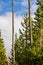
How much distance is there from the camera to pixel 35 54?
38656 mm

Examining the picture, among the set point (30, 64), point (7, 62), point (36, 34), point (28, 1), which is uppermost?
point (28, 1)

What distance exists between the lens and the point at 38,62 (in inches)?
1516

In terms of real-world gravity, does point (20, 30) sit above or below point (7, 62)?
above

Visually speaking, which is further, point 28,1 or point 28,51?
point 28,1

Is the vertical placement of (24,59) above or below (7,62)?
above

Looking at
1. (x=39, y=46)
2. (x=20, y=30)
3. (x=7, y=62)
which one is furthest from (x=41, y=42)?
(x=7, y=62)

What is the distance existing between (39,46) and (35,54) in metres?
3.28

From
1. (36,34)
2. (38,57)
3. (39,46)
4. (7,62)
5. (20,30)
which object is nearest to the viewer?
(38,57)

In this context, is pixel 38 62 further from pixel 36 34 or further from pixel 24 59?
pixel 36 34

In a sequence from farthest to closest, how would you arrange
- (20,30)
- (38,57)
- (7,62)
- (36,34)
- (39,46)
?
(7,62), (20,30), (36,34), (39,46), (38,57)

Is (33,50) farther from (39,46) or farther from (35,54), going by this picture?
(39,46)

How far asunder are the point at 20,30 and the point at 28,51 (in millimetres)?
26884

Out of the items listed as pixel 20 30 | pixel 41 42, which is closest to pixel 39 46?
pixel 41 42

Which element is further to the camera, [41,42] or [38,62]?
[41,42]
